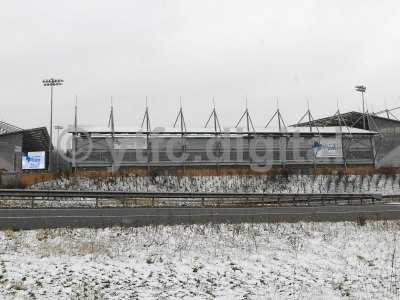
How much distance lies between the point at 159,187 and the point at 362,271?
91.8 feet

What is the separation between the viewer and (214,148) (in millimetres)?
49219

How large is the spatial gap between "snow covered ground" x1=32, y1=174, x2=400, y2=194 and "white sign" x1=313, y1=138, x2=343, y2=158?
731 centimetres

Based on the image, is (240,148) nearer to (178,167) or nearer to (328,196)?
(178,167)

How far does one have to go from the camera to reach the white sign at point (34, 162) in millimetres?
58719

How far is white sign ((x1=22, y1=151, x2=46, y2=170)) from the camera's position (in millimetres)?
58719

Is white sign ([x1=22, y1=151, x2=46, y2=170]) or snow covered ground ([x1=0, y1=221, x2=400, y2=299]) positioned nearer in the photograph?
snow covered ground ([x1=0, y1=221, x2=400, y2=299])

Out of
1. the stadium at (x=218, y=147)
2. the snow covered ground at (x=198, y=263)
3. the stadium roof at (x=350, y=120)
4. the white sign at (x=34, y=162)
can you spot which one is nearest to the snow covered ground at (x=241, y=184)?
the stadium at (x=218, y=147)

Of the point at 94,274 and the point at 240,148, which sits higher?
the point at 240,148

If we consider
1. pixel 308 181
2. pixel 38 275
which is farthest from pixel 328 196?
pixel 38 275

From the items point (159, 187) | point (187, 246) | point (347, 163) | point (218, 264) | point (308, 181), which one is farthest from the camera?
point (347, 163)

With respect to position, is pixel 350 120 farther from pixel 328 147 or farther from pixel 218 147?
pixel 218 147

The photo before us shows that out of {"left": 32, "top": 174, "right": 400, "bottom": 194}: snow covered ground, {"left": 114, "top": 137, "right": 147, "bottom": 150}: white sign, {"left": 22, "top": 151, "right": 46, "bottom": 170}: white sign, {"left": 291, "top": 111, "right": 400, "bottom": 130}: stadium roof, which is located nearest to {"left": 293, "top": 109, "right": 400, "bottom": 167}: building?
{"left": 291, "top": 111, "right": 400, "bottom": 130}: stadium roof

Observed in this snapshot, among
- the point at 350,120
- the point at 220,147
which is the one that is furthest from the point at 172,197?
the point at 350,120

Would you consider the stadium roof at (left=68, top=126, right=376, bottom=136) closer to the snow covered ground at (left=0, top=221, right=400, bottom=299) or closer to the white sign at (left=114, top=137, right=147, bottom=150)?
the white sign at (left=114, top=137, right=147, bottom=150)
